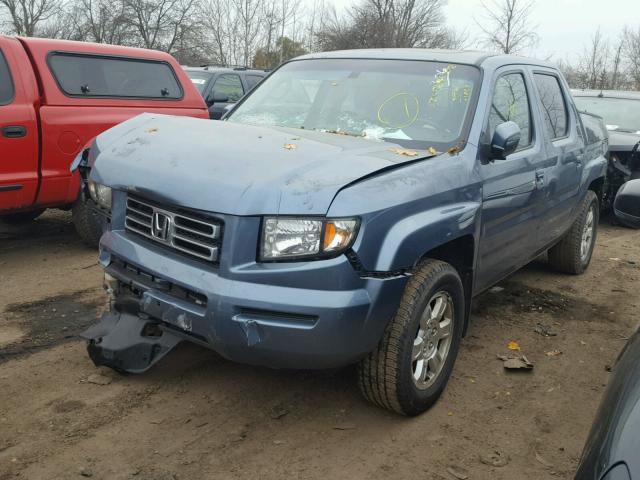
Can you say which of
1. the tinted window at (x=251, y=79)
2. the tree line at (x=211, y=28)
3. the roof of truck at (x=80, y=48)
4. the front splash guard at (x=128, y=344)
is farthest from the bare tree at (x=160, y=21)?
the front splash guard at (x=128, y=344)

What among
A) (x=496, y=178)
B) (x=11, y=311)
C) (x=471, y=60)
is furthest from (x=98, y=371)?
(x=471, y=60)

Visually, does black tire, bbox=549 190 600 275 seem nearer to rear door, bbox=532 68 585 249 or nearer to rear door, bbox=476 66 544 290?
rear door, bbox=532 68 585 249

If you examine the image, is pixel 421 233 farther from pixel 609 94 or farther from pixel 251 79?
pixel 251 79

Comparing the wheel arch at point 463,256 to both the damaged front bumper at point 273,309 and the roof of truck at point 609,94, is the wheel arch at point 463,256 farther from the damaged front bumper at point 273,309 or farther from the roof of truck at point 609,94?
the roof of truck at point 609,94

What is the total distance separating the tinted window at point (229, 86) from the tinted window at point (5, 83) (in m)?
5.70

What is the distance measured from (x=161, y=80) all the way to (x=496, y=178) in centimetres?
444

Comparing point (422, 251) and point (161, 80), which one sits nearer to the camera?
point (422, 251)

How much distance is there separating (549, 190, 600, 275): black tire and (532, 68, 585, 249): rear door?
0.42 meters

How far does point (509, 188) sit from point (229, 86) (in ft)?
27.4

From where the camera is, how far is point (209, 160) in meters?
3.00

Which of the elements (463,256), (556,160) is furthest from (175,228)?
(556,160)

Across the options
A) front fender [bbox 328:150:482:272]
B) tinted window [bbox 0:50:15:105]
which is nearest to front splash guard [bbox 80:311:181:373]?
front fender [bbox 328:150:482:272]

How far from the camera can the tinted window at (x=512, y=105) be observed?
3.94 m

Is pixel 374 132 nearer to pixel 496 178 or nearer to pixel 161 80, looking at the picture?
pixel 496 178
